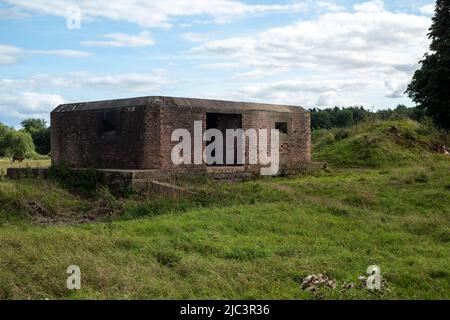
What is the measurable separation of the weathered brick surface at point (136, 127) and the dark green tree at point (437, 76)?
704 centimetres

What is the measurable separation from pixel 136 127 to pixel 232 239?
19.1 feet

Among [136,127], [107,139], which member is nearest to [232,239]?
[136,127]

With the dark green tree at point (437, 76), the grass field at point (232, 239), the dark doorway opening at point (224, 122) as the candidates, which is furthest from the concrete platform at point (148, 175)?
the dark green tree at point (437, 76)

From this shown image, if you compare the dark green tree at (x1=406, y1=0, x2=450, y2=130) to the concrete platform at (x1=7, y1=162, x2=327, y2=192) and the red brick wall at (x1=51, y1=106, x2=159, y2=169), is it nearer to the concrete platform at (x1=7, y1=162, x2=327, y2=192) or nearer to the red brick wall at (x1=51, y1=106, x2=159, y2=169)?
the concrete platform at (x1=7, y1=162, x2=327, y2=192)

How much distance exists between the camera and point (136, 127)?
12461 millimetres

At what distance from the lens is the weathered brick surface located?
40.4 feet

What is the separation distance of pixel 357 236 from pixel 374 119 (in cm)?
1629

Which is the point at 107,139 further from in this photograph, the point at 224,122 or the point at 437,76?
the point at 437,76

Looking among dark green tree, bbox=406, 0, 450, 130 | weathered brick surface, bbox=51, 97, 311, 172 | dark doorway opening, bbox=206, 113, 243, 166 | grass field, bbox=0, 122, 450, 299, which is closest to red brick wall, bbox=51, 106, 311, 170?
weathered brick surface, bbox=51, 97, 311, 172

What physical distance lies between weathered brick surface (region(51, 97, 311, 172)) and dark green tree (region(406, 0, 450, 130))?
7.04 meters

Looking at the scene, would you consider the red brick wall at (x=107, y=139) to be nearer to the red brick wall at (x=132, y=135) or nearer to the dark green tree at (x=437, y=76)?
the red brick wall at (x=132, y=135)

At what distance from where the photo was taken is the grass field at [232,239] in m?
5.54
